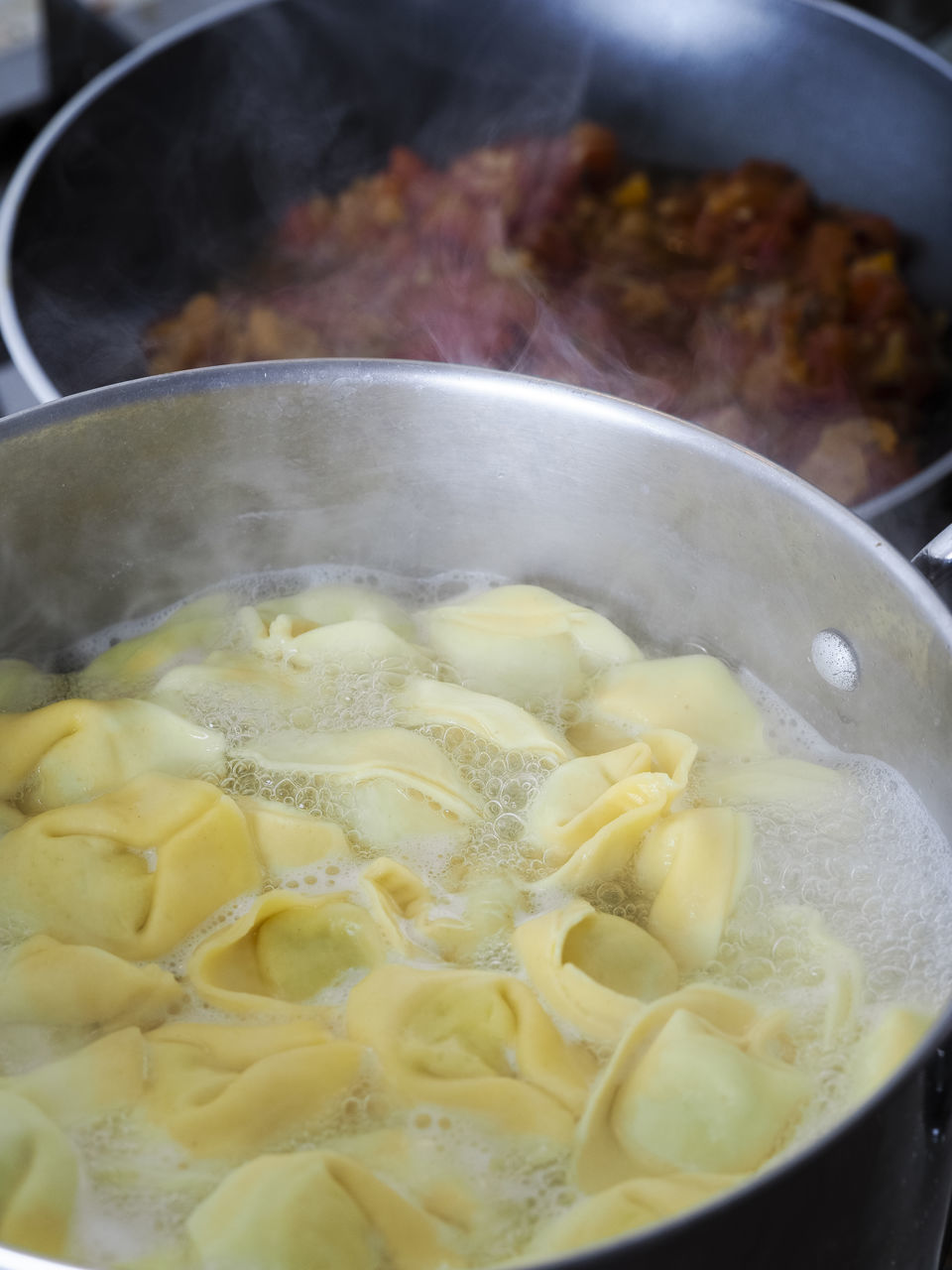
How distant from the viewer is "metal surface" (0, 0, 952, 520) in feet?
5.76

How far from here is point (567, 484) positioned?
121cm

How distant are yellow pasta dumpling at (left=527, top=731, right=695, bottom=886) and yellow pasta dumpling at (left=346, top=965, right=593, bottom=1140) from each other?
0.15 m

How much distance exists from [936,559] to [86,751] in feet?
2.31

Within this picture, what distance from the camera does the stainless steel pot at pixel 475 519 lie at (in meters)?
1.07

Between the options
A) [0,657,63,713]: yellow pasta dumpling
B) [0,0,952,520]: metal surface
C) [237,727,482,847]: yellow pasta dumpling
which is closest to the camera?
[237,727,482,847]: yellow pasta dumpling

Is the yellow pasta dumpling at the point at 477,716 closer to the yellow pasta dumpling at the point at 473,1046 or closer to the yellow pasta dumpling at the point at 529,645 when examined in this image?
the yellow pasta dumpling at the point at 529,645

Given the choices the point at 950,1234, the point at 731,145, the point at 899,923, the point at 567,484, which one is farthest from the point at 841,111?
the point at 950,1234

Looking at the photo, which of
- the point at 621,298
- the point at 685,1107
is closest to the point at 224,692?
the point at 685,1107

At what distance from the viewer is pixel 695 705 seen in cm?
119

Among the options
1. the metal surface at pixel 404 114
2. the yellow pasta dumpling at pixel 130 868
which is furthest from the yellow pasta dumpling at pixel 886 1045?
the metal surface at pixel 404 114

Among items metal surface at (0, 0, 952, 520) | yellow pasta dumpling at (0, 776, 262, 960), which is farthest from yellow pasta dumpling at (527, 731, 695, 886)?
metal surface at (0, 0, 952, 520)

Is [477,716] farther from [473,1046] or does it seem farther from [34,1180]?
[34,1180]

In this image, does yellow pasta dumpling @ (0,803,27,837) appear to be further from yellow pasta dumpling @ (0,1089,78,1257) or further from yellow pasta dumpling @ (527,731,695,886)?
yellow pasta dumpling @ (527,731,695,886)

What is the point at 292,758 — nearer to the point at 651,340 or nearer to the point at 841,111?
the point at 651,340
